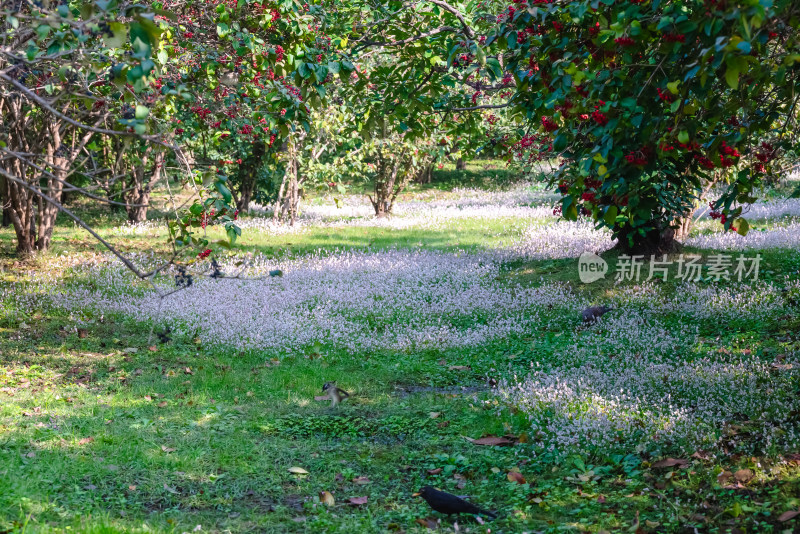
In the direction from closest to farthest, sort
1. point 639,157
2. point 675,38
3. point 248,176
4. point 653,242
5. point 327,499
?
point 675,38, point 639,157, point 327,499, point 653,242, point 248,176

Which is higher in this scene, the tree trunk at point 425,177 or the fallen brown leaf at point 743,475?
the tree trunk at point 425,177

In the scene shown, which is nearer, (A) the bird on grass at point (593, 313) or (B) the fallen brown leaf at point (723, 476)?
(B) the fallen brown leaf at point (723, 476)

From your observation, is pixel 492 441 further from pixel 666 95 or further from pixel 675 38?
pixel 675 38

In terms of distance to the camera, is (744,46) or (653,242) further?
(653,242)

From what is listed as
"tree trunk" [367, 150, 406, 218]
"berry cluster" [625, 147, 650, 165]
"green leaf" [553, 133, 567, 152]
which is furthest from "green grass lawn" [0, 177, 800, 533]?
"tree trunk" [367, 150, 406, 218]

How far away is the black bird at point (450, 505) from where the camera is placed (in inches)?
188

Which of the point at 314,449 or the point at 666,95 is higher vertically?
the point at 666,95

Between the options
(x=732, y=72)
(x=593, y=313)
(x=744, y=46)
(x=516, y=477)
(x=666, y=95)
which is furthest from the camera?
(x=593, y=313)

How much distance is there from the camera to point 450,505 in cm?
480

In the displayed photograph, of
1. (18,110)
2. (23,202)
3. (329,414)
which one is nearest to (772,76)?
(329,414)

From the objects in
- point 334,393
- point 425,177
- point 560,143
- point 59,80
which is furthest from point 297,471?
point 425,177

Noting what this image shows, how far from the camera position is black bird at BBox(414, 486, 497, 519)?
4.79m

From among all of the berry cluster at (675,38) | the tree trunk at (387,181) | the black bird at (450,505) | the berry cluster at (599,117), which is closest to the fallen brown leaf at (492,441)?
the black bird at (450,505)

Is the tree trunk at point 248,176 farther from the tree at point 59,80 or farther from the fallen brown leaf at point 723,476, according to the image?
the fallen brown leaf at point 723,476
